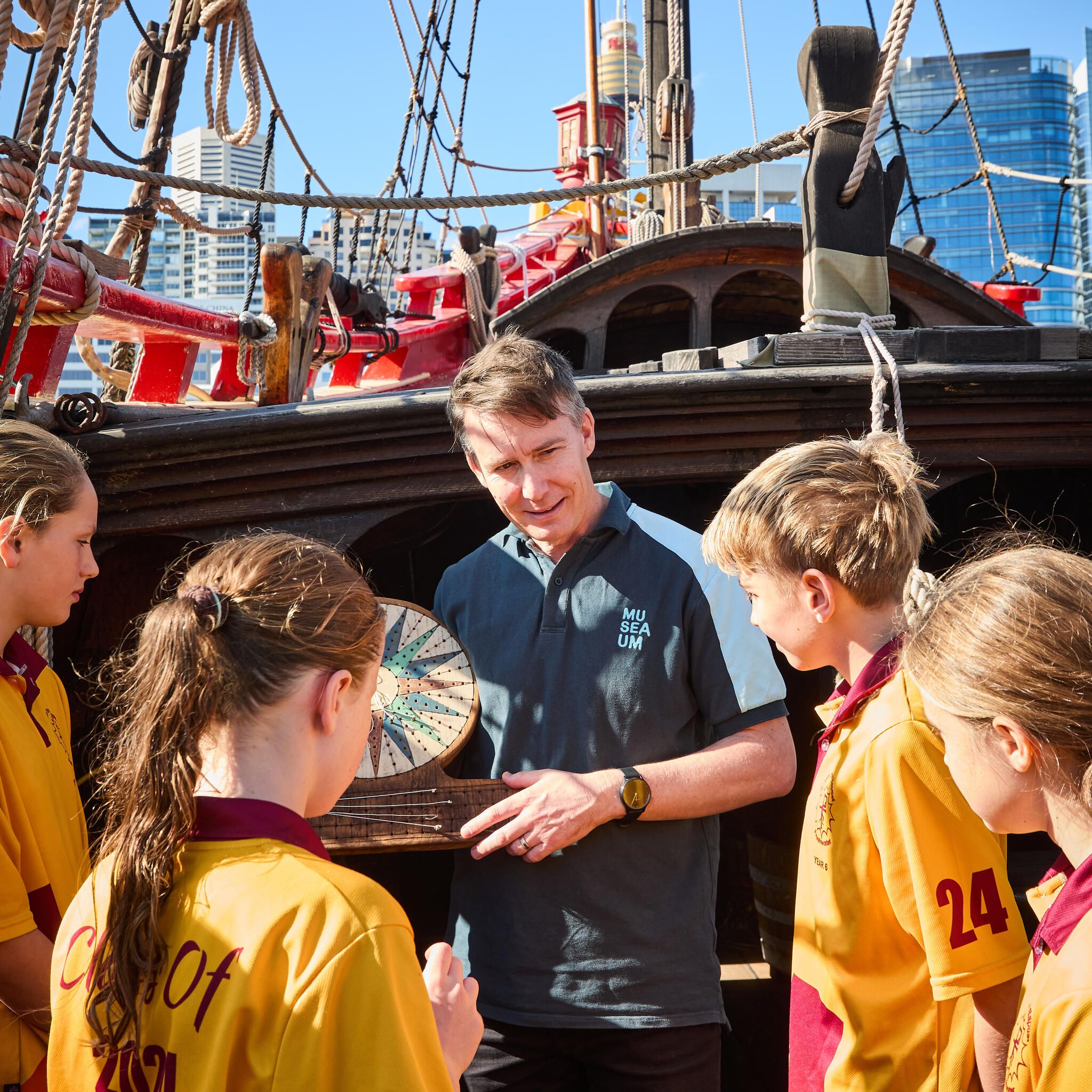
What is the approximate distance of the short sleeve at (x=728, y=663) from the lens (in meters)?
1.82

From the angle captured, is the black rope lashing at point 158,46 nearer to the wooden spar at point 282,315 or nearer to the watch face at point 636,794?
the wooden spar at point 282,315

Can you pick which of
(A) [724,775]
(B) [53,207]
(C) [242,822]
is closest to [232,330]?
(B) [53,207]

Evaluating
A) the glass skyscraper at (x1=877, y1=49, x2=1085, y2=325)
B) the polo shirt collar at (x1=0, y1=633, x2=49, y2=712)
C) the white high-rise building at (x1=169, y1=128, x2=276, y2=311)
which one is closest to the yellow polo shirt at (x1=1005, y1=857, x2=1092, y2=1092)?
the polo shirt collar at (x1=0, y1=633, x2=49, y2=712)

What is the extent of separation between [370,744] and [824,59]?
1.86 m

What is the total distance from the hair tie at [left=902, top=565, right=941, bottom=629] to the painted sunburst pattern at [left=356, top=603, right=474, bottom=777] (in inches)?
30.1

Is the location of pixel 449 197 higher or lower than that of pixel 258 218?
lower

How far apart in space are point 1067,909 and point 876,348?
155cm

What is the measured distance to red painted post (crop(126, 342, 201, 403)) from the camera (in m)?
3.83

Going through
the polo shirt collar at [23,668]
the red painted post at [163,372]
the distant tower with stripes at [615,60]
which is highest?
the distant tower with stripes at [615,60]

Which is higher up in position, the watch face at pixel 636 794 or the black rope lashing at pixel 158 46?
the black rope lashing at pixel 158 46

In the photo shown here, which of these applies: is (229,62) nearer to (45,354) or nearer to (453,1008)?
(45,354)

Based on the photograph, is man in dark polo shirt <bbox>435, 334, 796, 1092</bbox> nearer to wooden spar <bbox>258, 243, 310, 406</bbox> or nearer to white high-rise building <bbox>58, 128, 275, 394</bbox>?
wooden spar <bbox>258, 243, 310, 406</bbox>

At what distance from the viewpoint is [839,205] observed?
8.42 feet

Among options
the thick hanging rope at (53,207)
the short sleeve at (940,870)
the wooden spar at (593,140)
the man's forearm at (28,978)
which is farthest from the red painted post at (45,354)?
the wooden spar at (593,140)
